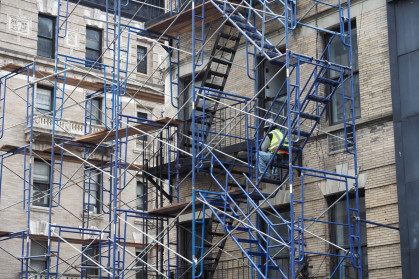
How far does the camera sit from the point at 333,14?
1962 cm

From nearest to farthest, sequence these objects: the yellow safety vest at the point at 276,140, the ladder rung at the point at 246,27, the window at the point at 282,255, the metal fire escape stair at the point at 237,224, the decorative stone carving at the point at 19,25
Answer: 1. the metal fire escape stair at the point at 237,224
2. the yellow safety vest at the point at 276,140
3. the window at the point at 282,255
4. the ladder rung at the point at 246,27
5. the decorative stone carving at the point at 19,25

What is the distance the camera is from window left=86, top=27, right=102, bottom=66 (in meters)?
40.4

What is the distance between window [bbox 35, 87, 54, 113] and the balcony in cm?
98

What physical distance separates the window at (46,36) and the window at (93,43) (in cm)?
209

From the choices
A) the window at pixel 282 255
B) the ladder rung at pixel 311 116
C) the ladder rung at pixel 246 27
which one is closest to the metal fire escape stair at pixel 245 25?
the ladder rung at pixel 246 27

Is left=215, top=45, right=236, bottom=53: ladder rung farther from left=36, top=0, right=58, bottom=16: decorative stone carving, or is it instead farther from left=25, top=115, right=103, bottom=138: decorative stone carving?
left=36, top=0, right=58, bottom=16: decorative stone carving

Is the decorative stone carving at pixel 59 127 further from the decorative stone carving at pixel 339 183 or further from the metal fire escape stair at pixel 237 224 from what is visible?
the decorative stone carving at pixel 339 183

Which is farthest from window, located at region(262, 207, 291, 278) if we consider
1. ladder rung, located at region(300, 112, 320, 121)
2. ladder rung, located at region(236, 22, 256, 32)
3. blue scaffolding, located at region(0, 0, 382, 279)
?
ladder rung, located at region(236, 22, 256, 32)

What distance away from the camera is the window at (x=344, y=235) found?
18.0 metres

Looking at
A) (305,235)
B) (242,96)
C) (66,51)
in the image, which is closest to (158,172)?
(242,96)

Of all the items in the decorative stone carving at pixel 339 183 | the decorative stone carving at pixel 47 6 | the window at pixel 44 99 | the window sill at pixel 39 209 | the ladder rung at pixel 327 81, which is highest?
the decorative stone carving at pixel 47 6

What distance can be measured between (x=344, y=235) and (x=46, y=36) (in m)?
24.0

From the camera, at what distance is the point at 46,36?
127 feet

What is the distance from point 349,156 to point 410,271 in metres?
3.13
